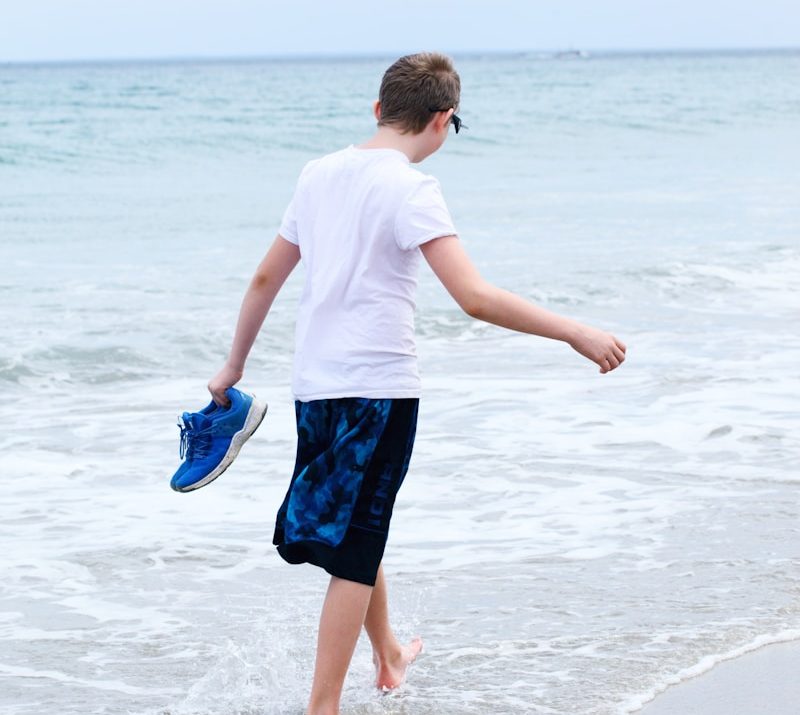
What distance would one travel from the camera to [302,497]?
9.46 ft

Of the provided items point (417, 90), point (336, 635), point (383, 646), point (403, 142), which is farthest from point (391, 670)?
point (417, 90)

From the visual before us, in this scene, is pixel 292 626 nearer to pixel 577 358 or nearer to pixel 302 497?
pixel 302 497

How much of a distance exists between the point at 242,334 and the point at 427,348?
5.51 m

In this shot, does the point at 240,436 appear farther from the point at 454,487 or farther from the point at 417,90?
the point at 454,487

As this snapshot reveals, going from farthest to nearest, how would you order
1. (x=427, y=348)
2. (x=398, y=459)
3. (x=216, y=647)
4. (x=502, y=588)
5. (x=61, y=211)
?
(x=61, y=211) < (x=427, y=348) < (x=502, y=588) < (x=216, y=647) < (x=398, y=459)

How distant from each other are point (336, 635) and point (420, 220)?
0.96 metres

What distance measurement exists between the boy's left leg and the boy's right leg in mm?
225

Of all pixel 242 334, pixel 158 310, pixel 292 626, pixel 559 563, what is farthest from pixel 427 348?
pixel 242 334

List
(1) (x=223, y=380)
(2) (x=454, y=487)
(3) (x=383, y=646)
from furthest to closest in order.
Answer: (2) (x=454, y=487)
(3) (x=383, y=646)
(1) (x=223, y=380)

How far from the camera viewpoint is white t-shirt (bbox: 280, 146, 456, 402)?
9.07 feet

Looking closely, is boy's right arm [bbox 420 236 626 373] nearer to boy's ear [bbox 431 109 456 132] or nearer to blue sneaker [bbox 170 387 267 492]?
boy's ear [bbox 431 109 456 132]

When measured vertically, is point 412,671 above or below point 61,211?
above

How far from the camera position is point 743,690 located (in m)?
3.33

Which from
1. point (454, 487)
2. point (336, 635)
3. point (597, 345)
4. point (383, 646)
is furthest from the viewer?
point (454, 487)
